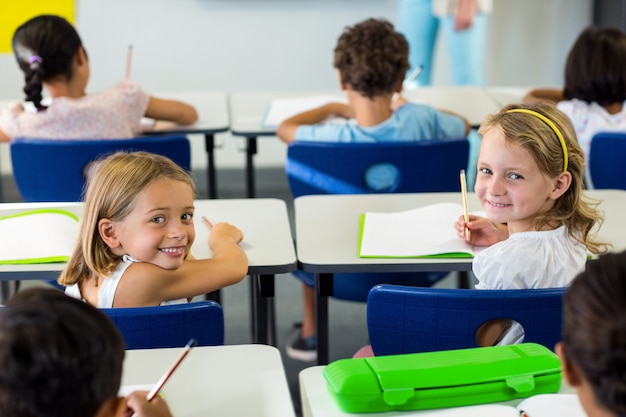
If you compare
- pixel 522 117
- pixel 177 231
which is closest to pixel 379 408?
pixel 177 231

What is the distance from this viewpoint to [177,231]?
74.9 inches

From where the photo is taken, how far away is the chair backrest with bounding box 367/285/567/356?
1.60m

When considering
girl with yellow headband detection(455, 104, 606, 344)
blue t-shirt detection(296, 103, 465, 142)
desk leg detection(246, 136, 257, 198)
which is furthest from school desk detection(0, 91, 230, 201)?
girl with yellow headband detection(455, 104, 606, 344)

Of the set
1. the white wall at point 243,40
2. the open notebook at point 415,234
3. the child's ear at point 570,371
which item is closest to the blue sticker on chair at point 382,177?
the open notebook at point 415,234

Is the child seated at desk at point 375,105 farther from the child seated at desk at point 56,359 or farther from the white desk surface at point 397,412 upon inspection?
the child seated at desk at point 56,359

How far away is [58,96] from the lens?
3021 millimetres

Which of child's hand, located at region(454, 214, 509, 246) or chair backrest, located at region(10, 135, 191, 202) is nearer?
child's hand, located at region(454, 214, 509, 246)

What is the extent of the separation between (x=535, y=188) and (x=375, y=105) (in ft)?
3.54

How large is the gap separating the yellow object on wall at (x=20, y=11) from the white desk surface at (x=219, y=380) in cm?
369

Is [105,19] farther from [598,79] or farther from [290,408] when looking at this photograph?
[290,408]

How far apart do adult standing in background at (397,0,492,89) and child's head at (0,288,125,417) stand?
3658 millimetres

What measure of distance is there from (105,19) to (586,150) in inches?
110

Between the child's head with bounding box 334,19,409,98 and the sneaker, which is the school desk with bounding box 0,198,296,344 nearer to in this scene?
the child's head with bounding box 334,19,409,98

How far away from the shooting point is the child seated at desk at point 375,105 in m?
2.95
